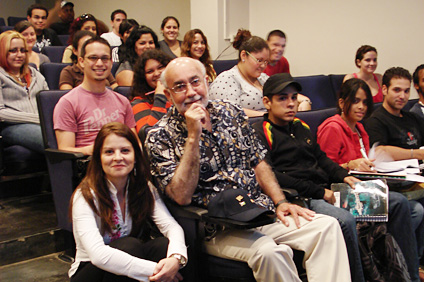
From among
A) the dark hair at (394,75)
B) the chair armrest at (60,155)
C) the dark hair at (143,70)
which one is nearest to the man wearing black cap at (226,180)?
the chair armrest at (60,155)

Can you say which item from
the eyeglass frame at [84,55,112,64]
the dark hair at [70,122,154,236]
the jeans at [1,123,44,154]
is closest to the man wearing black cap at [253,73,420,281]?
the dark hair at [70,122,154,236]

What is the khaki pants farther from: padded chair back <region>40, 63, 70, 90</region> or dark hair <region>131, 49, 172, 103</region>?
padded chair back <region>40, 63, 70, 90</region>

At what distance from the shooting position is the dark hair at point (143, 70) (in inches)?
105

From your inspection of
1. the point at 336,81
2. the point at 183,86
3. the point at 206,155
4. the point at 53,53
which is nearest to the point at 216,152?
the point at 206,155

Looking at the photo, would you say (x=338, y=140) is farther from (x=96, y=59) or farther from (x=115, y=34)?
(x=115, y=34)

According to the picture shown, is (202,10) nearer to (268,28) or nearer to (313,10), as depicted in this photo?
(268,28)

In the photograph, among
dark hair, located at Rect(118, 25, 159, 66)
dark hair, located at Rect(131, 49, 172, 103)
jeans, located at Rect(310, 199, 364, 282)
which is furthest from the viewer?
dark hair, located at Rect(118, 25, 159, 66)

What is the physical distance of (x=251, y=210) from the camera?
1.66 metres

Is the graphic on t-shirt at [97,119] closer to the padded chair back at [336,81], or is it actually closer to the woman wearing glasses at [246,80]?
the woman wearing glasses at [246,80]

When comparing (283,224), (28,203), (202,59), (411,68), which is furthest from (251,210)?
(411,68)

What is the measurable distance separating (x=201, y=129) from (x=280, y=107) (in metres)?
0.58

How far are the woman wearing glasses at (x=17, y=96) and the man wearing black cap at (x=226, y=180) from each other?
48.3 inches

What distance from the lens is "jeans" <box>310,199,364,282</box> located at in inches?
76.4

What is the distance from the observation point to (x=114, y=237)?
5.71ft
